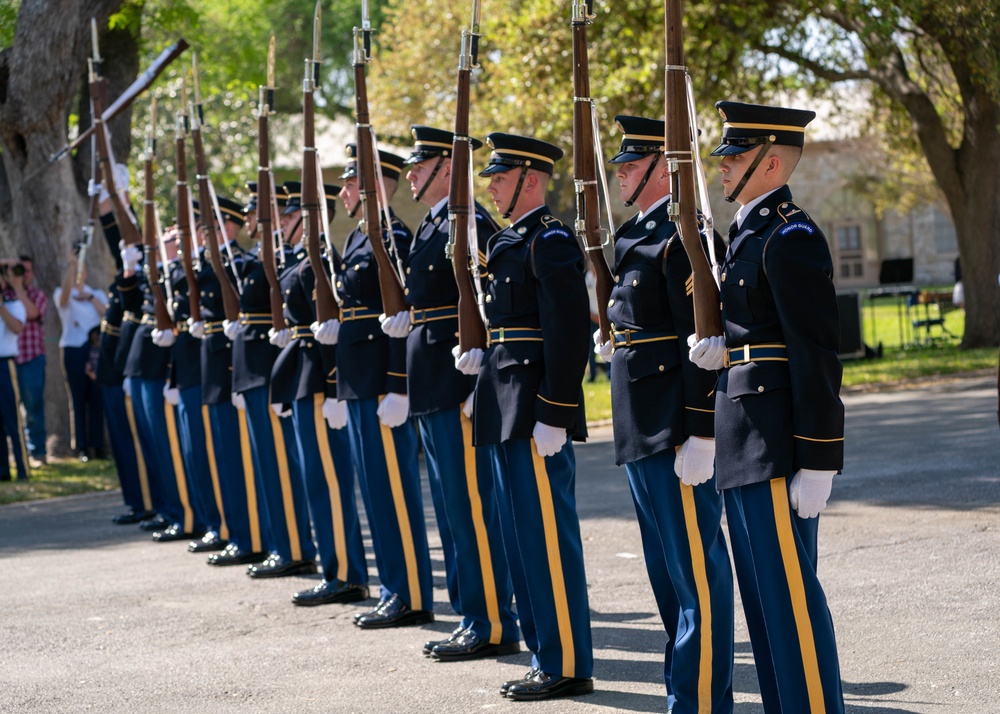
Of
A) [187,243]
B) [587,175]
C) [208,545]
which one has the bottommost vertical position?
[208,545]

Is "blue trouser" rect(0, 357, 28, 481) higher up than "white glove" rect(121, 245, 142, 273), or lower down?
lower down

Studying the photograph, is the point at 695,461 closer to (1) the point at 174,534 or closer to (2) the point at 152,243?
(1) the point at 174,534

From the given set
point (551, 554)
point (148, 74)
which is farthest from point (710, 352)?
point (148, 74)

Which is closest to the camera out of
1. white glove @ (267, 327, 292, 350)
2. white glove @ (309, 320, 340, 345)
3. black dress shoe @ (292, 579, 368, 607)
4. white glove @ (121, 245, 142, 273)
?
white glove @ (309, 320, 340, 345)

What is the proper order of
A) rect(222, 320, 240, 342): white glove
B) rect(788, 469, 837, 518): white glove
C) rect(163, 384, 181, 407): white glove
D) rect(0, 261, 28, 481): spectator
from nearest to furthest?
rect(788, 469, 837, 518): white glove → rect(222, 320, 240, 342): white glove → rect(163, 384, 181, 407): white glove → rect(0, 261, 28, 481): spectator

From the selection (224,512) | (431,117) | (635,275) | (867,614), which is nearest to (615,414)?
(635,275)

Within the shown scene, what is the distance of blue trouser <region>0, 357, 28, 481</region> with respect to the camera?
12641 millimetres

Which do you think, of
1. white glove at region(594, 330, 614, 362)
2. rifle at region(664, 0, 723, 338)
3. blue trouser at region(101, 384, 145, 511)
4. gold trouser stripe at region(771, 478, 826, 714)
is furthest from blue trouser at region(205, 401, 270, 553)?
gold trouser stripe at region(771, 478, 826, 714)

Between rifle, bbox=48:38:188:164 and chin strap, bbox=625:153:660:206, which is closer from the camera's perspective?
chin strap, bbox=625:153:660:206

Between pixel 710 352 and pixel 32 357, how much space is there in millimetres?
11156

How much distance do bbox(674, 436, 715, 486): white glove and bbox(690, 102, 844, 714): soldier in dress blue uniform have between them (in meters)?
0.31

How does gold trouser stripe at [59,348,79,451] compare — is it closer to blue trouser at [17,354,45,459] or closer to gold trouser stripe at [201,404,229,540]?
blue trouser at [17,354,45,459]

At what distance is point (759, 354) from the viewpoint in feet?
12.4

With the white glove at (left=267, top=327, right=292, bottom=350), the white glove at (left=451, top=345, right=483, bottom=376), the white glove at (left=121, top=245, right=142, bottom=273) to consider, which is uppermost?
the white glove at (left=121, top=245, right=142, bottom=273)
